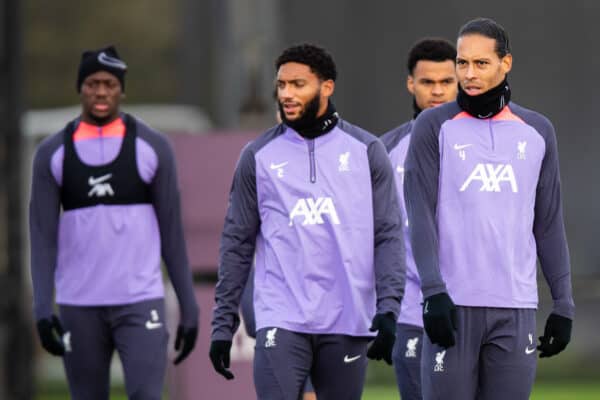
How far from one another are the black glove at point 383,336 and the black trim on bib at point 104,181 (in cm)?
211

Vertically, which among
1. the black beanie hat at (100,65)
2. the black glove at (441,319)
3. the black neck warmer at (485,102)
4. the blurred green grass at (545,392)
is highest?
the black beanie hat at (100,65)

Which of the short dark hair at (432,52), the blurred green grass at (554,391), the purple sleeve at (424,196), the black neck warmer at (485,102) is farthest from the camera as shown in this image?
the blurred green grass at (554,391)

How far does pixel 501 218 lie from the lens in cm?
789

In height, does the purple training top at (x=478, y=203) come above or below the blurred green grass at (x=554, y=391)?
above

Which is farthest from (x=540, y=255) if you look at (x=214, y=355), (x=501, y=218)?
(x=214, y=355)

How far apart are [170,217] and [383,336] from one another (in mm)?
2132

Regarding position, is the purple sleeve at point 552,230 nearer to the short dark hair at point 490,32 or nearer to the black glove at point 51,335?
the short dark hair at point 490,32

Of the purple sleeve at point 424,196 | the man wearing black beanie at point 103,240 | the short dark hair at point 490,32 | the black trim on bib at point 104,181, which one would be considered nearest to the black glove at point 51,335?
the man wearing black beanie at point 103,240

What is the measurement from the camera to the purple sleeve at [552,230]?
8.03 m

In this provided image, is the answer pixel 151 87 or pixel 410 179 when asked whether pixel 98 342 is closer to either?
pixel 410 179

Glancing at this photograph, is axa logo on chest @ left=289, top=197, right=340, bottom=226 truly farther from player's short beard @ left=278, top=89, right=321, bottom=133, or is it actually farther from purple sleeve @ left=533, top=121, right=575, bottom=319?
purple sleeve @ left=533, top=121, right=575, bottom=319

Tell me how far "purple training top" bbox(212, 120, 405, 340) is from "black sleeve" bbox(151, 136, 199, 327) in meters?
1.41

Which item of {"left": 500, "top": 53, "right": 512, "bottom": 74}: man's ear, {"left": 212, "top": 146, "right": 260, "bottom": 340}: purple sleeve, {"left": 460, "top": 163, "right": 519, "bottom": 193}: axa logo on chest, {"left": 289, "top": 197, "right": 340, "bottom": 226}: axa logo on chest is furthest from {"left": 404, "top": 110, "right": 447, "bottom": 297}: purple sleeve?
{"left": 212, "top": 146, "right": 260, "bottom": 340}: purple sleeve

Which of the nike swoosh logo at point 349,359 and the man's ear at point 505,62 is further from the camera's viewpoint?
the nike swoosh logo at point 349,359
